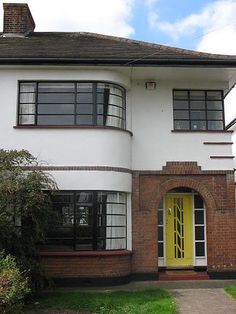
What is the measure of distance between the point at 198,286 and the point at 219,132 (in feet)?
14.9

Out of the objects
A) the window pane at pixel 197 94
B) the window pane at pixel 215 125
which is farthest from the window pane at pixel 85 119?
the window pane at pixel 215 125

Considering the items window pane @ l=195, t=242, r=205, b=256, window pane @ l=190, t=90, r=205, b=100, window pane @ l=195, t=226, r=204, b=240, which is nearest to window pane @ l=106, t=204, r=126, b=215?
window pane @ l=195, t=226, r=204, b=240

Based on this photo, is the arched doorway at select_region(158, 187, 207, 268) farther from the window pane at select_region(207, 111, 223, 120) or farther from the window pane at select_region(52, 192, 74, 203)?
the window pane at select_region(52, 192, 74, 203)

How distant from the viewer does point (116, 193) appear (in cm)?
1309

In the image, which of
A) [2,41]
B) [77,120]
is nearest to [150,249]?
[77,120]

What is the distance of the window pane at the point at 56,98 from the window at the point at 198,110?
3271 mm

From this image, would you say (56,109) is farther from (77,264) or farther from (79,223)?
(77,264)

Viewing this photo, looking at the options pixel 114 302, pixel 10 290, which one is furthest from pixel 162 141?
pixel 10 290

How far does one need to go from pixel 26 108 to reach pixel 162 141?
13.4 ft

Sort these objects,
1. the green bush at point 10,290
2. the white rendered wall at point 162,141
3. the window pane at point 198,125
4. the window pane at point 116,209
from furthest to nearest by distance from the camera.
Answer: the window pane at point 198,125 → the white rendered wall at point 162,141 → the window pane at point 116,209 → the green bush at point 10,290

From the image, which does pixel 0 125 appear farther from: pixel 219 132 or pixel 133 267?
pixel 219 132

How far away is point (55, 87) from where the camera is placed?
1325cm

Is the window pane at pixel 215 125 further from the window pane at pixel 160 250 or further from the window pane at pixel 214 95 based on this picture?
the window pane at pixel 160 250

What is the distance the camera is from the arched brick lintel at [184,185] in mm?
13648
